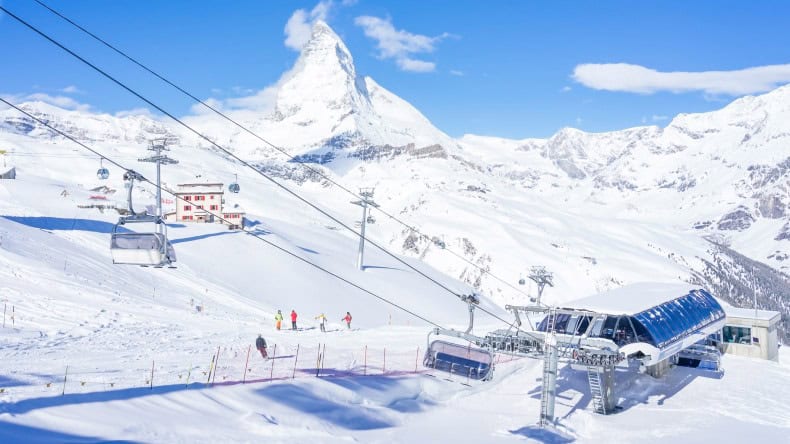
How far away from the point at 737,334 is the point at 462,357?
70.7ft

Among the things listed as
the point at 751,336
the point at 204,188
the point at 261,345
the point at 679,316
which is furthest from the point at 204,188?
the point at 679,316

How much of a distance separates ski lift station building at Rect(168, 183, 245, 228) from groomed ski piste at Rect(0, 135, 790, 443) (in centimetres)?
2537

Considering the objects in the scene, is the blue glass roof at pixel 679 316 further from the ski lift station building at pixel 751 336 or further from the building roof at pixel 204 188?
the building roof at pixel 204 188

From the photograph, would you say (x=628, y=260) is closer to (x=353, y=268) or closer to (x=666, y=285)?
(x=353, y=268)

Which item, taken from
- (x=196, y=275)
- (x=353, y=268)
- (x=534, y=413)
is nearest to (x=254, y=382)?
(x=534, y=413)

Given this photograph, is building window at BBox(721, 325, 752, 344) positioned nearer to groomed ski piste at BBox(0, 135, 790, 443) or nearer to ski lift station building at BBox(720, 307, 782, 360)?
ski lift station building at BBox(720, 307, 782, 360)

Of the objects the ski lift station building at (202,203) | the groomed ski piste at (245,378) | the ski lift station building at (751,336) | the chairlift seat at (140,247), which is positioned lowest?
the groomed ski piste at (245,378)

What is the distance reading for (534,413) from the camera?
19625mm

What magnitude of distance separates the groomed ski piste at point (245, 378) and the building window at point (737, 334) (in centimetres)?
259

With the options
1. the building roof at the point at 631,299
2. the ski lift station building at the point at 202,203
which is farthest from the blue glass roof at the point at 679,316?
the ski lift station building at the point at 202,203

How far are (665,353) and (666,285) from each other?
10091 millimetres

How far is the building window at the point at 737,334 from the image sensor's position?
107ft

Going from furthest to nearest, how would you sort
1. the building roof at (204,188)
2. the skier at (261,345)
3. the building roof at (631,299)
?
the building roof at (204,188) < the skier at (261,345) < the building roof at (631,299)

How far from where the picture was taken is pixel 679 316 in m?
23.7
